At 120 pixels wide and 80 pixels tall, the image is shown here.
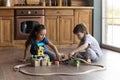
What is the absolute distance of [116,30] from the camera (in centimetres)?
617

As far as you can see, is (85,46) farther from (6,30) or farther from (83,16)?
(6,30)

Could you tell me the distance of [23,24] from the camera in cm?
650

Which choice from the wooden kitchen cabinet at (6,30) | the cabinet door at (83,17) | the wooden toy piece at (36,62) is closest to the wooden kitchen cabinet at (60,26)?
the cabinet door at (83,17)

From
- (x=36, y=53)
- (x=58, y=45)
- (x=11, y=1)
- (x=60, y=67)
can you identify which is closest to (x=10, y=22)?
(x=11, y=1)

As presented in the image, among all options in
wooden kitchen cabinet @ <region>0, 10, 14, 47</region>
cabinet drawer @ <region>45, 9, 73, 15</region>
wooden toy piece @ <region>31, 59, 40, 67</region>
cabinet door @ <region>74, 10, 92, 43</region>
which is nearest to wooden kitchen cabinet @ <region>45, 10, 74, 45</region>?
cabinet drawer @ <region>45, 9, 73, 15</region>

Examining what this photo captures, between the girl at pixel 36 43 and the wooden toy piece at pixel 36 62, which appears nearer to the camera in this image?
the wooden toy piece at pixel 36 62

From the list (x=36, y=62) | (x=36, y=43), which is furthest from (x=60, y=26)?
(x=36, y=62)

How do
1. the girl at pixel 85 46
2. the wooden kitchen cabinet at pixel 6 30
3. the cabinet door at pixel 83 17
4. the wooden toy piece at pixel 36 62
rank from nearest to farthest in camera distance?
1. the wooden toy piece at pixel 36 62
2. the girl at pixel 85 46
3. the wooden kitchen cabinet at pixel 6 30
4. the cabinet door at pixel 83 17

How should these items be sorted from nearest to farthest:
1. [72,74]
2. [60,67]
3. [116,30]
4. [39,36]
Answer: [72,74], [60,67], [39,36], [116,30]

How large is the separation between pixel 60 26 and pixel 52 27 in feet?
0.61

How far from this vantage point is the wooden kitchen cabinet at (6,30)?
6.38 metres

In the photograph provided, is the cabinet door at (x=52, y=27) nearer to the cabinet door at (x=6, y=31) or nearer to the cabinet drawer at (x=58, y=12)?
the cabinet drawer at (x=58, y=12)

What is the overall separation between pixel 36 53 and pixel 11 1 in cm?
275

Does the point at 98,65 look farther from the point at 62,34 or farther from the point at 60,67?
the point at 62,34
